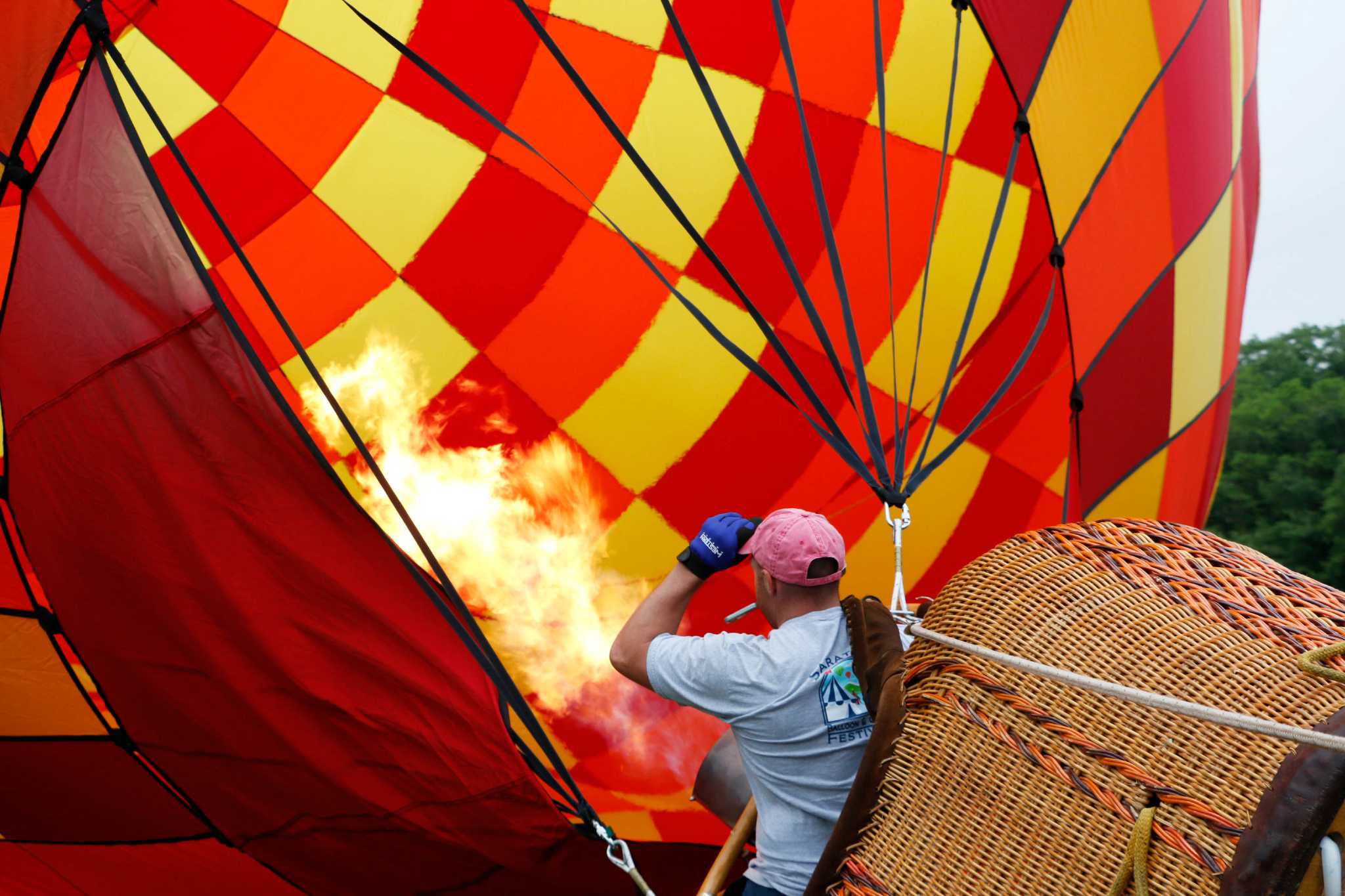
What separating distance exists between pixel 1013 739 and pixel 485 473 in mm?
1813

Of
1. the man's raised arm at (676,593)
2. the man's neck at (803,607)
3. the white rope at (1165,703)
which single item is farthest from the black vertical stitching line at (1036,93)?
the white rope at (1165,703)

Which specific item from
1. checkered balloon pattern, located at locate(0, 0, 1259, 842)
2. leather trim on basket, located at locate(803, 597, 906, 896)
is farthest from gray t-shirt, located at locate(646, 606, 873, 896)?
checkered balloon pattern, located at locate(0, 0, 1259, 842)

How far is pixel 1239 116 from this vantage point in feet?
12.6

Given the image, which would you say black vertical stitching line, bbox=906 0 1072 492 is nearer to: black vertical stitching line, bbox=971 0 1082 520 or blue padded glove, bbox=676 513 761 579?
black vertical stitching line, bbox=971 0 1082 520

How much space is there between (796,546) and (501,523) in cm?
136

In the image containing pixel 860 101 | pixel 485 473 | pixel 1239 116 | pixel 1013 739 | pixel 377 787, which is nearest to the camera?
pixel 1013 739

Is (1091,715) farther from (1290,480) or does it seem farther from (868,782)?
(1290,480)

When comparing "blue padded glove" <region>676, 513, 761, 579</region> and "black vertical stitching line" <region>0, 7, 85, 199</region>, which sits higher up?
"black vertical stitching line" <region>0, 7, 85, 199</region>

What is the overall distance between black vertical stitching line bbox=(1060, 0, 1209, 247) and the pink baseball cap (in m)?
1.73

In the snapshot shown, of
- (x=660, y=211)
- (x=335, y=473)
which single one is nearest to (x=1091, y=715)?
(x=335, y=473)

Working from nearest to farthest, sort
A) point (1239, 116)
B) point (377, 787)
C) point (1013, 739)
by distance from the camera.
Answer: point (1013, 739)
point (377, 787)
point (1239, 116)

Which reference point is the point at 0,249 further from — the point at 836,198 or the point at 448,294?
the point at 836,198

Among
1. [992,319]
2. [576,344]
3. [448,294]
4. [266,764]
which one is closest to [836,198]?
[992,319]

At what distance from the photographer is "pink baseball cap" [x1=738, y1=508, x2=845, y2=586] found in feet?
→ 5.26
